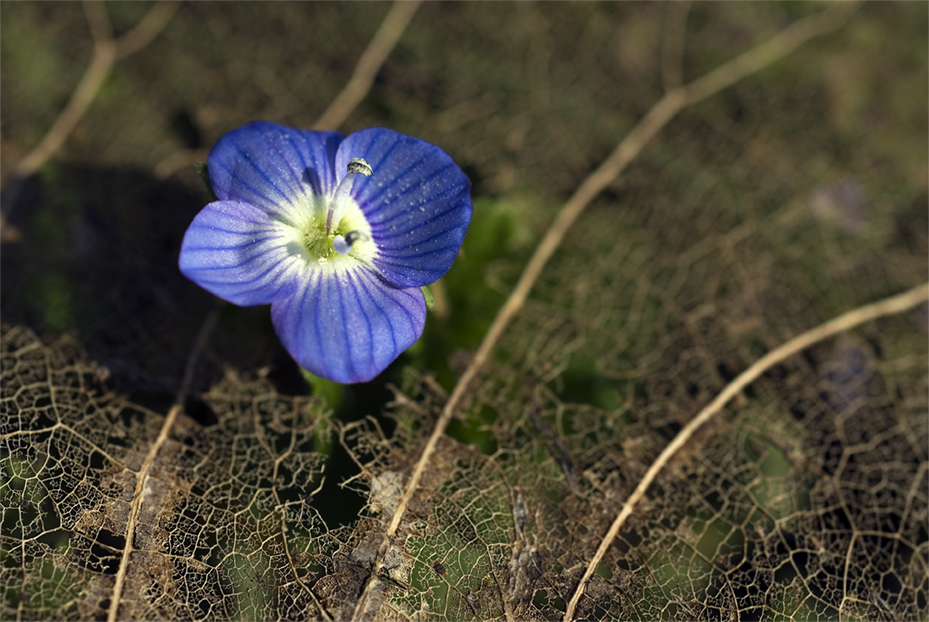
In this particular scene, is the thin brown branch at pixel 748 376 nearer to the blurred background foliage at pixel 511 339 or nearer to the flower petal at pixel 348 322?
the blurred background foliage at pixel 511 339

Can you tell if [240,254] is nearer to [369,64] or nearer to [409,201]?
[409,201]

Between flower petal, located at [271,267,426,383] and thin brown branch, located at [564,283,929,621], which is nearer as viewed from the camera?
flower petal, located at [271,267,426,383]

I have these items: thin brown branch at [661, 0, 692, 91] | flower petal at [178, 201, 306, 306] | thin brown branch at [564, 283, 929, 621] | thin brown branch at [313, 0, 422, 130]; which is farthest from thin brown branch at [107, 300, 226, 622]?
thin brown branch at [661, 0, 692, 91]

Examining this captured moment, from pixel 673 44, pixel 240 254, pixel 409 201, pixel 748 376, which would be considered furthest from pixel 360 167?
pixel 673 44

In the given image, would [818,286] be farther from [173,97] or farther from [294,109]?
[173,97]

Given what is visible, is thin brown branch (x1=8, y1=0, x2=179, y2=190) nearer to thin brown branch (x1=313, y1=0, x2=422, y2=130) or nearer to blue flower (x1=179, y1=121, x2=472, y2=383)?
thin brown branch (x1=313, y1=0, x2=422, y2=130)

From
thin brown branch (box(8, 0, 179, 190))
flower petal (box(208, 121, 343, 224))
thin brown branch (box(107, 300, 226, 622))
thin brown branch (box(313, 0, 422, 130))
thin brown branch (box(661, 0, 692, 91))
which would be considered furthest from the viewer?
thin brown branch (box(661, 0, 692, 91))

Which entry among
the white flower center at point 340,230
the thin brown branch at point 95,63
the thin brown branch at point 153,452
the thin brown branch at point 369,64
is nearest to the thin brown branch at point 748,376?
the white flower center at point 340,230
